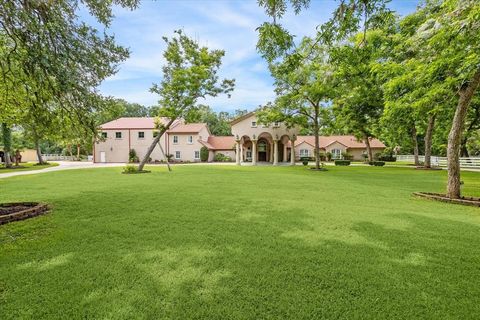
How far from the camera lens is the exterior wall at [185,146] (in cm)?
4272

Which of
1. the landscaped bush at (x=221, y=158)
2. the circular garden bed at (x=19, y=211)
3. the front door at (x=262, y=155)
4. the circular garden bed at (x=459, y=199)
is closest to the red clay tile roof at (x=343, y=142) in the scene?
the front door at (x=262, y=155)

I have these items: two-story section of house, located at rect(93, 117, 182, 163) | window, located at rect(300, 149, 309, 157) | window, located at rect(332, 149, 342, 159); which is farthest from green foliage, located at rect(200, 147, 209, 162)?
window, located at rect(332, 149, 342, 159)

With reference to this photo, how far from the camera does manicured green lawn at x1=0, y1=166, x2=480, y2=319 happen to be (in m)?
2.92

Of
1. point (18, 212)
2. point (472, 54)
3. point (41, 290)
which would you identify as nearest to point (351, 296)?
point (41, 290)

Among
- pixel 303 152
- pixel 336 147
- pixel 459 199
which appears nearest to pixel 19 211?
pixel 459 199

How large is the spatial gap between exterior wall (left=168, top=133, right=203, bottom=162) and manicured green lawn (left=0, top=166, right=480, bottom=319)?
117ft

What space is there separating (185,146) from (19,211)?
36.2m

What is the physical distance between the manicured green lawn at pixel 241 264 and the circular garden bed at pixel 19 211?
1.48ft

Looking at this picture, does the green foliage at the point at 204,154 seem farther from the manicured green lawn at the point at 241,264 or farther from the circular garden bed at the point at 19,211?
the manicured green lawn at the point at 241,264

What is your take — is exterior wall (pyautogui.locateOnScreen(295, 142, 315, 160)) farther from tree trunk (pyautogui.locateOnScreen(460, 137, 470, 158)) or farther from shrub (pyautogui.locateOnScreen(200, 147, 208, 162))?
tree trunk (pyautogui.locateOnScreen(460, 137, 470, 158))

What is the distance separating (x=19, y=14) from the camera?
5.91 meters

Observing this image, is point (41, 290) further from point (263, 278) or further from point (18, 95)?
point (18, 95)

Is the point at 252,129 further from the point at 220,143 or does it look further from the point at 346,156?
the point at 346,156

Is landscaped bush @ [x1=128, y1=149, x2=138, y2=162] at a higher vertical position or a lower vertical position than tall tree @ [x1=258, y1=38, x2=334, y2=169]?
lower
